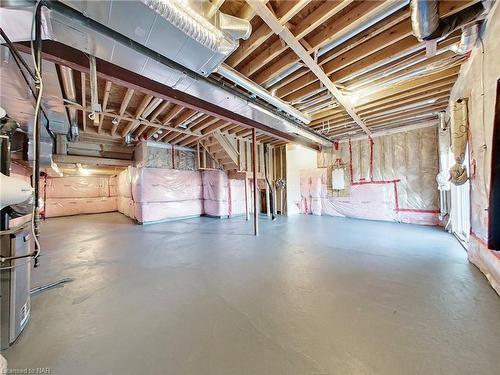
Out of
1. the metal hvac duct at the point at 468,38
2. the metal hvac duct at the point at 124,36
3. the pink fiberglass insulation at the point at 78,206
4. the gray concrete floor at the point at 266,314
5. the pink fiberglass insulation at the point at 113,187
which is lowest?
the gray concrete floor at the point at 266,314

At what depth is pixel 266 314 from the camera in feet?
4.92

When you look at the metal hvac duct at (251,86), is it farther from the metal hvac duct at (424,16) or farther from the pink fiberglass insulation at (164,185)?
the pink fiberglass insulation at (164,185)

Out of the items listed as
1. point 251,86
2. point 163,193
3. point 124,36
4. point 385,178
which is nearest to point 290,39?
point 251,86

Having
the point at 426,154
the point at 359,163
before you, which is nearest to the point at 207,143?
the point at 359,163

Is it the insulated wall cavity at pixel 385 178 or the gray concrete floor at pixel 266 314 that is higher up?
the insulated wall cavity at pixel 385 178

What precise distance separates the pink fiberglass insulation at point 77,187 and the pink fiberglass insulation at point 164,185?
4.39 m

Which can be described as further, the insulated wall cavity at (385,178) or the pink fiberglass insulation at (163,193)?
the pink fiberglass insulation at (163,193)

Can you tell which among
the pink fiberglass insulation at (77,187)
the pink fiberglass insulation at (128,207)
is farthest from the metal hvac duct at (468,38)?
the pink fiberglass insulation at (77,187)

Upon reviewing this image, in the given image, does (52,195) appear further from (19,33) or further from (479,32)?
(479,32)

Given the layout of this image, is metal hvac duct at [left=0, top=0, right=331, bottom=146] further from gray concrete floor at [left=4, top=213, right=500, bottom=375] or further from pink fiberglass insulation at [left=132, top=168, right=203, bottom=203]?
pink fiberglass insulation at [left=132, top=168, right=203, bottom=203]

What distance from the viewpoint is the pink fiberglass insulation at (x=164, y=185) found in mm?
5457

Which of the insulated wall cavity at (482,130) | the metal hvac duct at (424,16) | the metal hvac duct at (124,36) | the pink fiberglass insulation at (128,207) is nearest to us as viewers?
the metal hvac duct at (124,36)

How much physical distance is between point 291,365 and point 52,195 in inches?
418

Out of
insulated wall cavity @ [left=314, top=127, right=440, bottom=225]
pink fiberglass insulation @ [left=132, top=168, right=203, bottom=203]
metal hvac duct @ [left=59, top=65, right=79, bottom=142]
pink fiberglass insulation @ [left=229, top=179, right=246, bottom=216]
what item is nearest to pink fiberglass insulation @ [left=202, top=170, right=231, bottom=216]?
pink fiberglass insulation @ [left=229, top=179, right=246, bottom=216]
